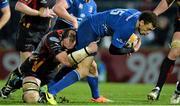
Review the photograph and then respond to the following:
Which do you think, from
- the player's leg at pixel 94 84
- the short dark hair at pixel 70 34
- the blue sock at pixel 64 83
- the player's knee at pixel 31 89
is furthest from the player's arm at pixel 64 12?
the blue sock at pixel 64 83

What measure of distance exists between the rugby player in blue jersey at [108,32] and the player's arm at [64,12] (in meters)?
0.87

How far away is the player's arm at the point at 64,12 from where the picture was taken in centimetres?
1265

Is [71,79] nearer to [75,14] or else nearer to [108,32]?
[108,32]

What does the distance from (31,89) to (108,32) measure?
141cm

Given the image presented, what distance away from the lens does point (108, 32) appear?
1164 cm

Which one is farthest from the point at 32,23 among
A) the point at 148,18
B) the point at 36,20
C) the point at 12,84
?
the point at 148,18

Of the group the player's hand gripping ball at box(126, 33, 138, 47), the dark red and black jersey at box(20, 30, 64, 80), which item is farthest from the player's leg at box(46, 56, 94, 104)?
the player's hand gripping ball at box(126, 33, 138, 47)

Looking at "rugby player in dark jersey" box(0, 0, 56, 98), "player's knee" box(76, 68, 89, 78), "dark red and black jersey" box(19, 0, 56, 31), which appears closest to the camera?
"player's knee" box(76, 68, 89, 78)

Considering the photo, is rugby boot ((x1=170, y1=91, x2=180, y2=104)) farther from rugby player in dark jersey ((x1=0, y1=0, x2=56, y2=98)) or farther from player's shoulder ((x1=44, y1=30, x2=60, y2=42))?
rugby player in dark jersey ((x1=0, y1=0, x2=56, y2=98))

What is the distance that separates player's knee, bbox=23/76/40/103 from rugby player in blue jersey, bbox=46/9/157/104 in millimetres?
374

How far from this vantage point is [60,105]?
10.7 metres

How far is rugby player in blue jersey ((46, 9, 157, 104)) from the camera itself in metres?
11.0

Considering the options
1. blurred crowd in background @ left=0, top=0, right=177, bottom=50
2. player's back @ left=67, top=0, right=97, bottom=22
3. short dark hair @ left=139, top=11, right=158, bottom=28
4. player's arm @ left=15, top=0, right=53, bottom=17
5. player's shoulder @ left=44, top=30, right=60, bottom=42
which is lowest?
player's shoulder @ left=44, top=30, right=60, bottom=42

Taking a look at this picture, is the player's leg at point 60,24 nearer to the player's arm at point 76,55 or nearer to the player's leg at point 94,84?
the player's leg at point 94,84
